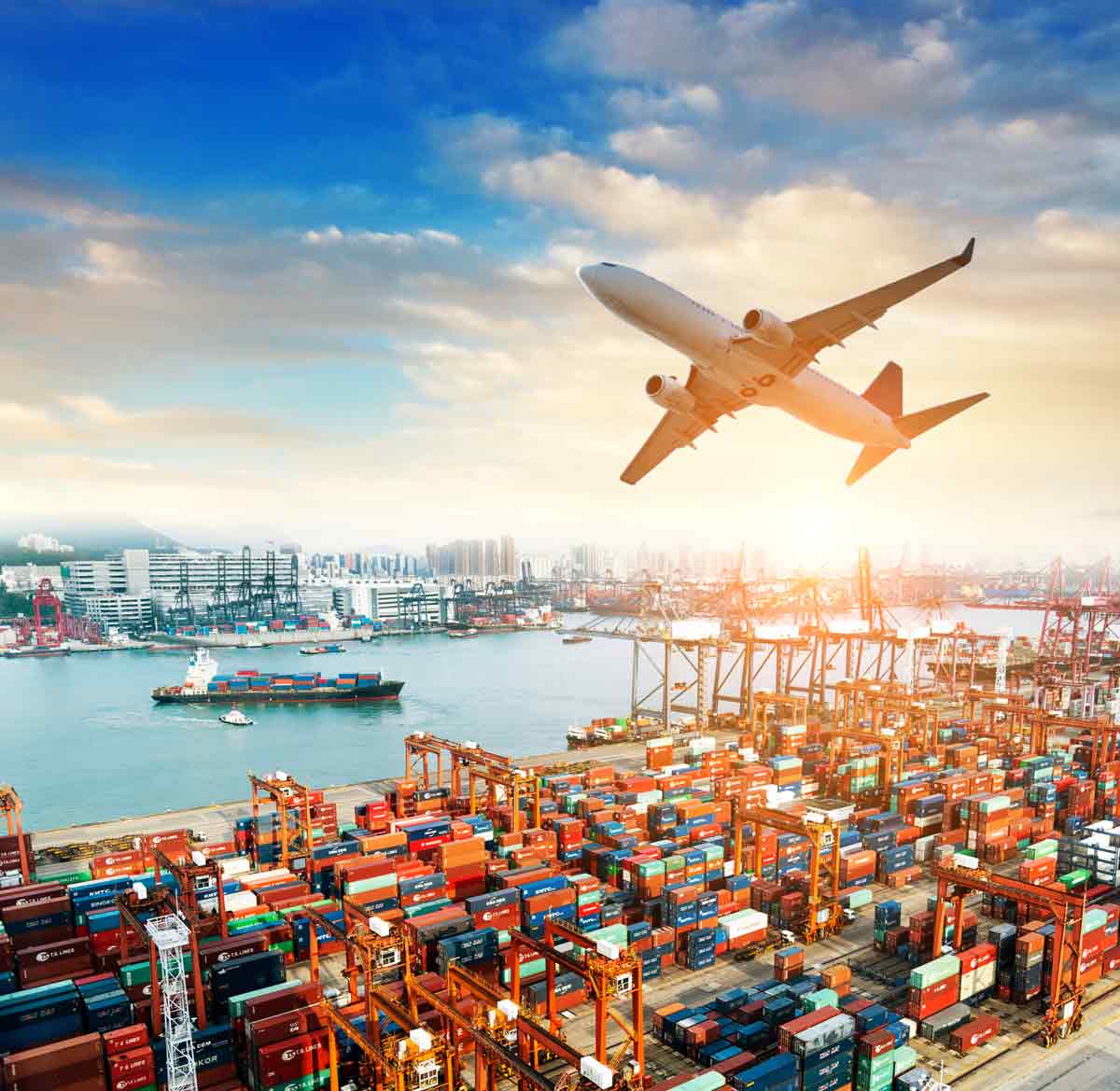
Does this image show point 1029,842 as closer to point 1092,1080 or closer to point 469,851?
point 1092,1080

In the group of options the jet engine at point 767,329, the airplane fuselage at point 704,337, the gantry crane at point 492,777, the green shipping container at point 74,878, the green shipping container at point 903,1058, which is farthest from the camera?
the gantry crane at point 492,777

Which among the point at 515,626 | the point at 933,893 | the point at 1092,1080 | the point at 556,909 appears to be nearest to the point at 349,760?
the point at 556,909

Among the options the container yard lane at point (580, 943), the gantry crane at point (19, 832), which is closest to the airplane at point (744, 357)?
the container yard lane at point (580, 943)

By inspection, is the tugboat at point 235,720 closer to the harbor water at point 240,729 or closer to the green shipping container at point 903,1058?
the harbor water at point 240,729

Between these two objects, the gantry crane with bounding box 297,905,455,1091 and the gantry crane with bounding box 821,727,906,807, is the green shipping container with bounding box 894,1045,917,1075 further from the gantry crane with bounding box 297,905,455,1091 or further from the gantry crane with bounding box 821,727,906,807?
the gantry crane with bounding box 821,727,906,807

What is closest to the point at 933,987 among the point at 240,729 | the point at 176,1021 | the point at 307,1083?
the point at 307,1083

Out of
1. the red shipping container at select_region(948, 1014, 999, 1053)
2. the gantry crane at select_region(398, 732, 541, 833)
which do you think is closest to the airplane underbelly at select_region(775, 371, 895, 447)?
the red shipping container at select_region(948, 1014, 999, 1053)

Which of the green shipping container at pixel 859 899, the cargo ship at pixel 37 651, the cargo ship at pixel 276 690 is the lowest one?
the cargo ship at pixel 37 651
